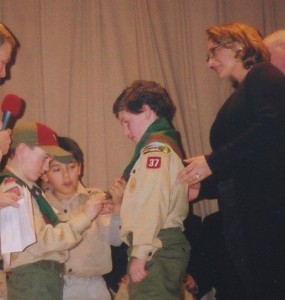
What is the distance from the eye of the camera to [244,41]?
176cm

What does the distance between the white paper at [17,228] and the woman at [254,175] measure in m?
0.54

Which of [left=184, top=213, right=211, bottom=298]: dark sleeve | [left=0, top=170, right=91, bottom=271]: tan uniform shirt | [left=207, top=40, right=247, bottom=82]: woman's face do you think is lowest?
[left=184, top=213, right=211, bottom=298]: dark sleeve

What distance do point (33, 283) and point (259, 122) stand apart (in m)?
0.94

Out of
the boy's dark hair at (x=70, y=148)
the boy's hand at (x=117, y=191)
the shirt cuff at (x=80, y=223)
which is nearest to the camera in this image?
the shirt cuff at (x=80, y=223)

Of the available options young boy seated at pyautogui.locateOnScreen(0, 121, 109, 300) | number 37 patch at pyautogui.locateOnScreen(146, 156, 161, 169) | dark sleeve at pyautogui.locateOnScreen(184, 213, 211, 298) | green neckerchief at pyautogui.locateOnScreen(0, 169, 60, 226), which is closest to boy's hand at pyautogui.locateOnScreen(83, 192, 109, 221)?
young boy seated at pyautogui.locateOnScreen(0, 121, 109, 300)

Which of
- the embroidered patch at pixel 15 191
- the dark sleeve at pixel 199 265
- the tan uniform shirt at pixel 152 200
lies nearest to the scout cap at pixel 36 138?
the embroidered patch at pixel 15 191

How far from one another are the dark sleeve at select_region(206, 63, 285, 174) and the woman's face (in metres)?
0.15

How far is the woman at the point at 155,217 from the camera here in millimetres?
1570

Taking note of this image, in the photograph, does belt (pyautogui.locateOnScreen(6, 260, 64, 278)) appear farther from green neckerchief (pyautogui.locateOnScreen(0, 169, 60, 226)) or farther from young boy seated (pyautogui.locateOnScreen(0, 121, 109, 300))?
green neckerchief (pyautogui.locateOnScreen(0, 169, 60, 226))

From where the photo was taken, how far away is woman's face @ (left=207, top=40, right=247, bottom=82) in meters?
1.77

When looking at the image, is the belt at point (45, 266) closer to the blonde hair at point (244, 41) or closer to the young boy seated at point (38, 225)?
the young boy seated at point (38, 225)

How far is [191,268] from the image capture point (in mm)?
2264

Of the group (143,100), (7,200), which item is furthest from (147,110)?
(7,200)

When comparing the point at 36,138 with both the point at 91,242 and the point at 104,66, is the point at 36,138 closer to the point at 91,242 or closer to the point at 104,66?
the point at 91,242
